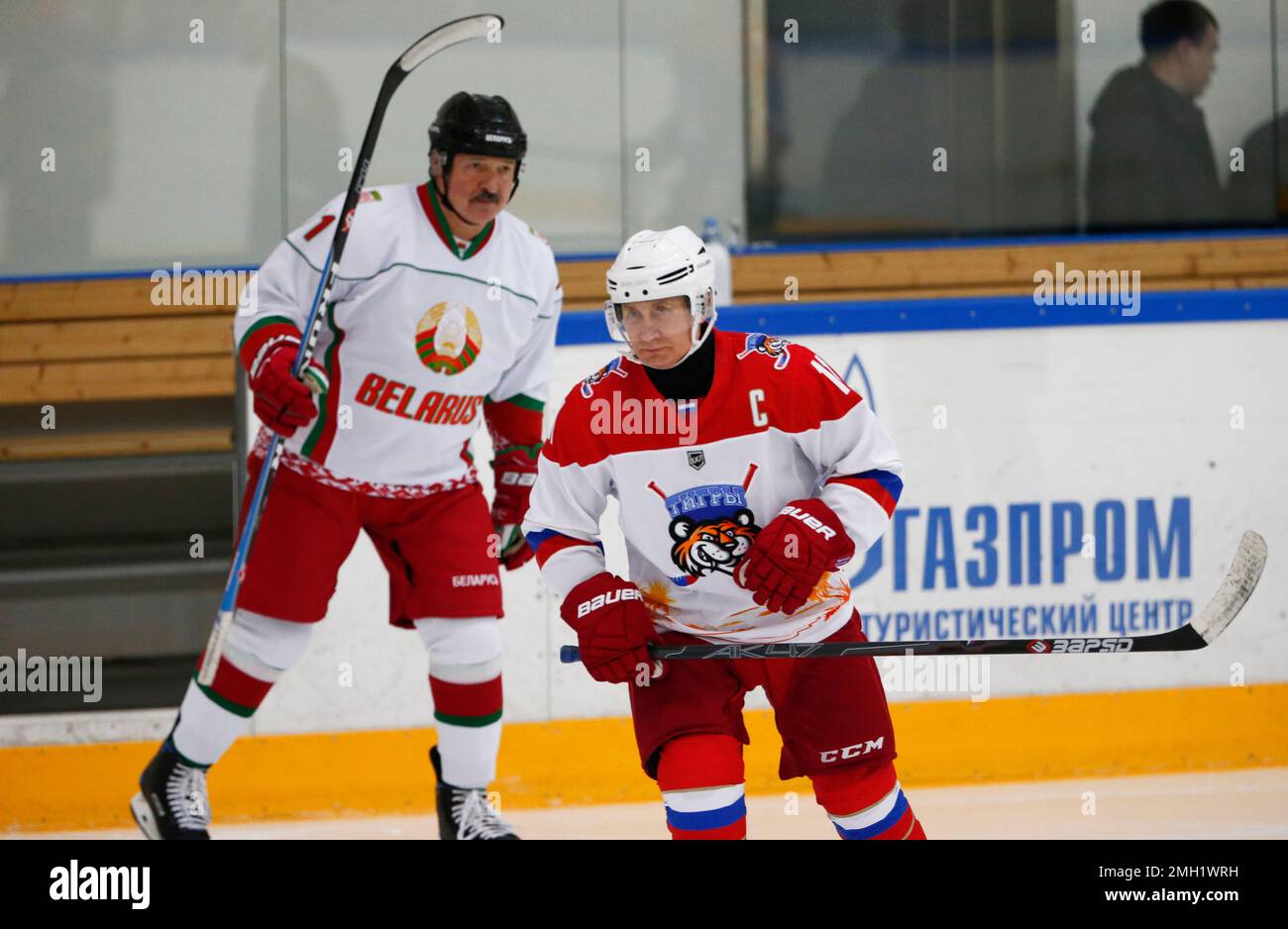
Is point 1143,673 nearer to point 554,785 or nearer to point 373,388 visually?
point 554,785

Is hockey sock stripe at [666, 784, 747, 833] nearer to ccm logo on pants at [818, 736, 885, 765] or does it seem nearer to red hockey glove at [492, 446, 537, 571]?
ccm logo on pants at [818, 736, 885, 765]

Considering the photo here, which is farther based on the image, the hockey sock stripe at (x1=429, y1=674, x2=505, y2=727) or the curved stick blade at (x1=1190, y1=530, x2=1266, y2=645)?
the hockey sock stripe at (x1=429, y1=674, x2=505, y2=727)

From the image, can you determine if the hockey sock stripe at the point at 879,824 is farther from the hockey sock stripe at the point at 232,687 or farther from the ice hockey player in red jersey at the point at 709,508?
the hockey sock stripe at the point at 232,687

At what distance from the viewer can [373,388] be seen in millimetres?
3246

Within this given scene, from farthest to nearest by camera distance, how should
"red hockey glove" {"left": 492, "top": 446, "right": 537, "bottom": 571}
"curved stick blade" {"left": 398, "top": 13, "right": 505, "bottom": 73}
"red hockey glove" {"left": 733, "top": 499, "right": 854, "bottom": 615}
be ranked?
"red hockey glove" {"left": 492, "top": 446, "right": 537, "bottom": 571}
"curved stick blade" {"left": 398, "top": 13, "right": 505, "bottom": 73}
"red hockey glove" {"left": 733, "top": 499, "right": 854, "bottom": 615}

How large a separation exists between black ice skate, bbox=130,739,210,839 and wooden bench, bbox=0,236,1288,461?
1.43 m

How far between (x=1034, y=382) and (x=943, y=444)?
10.6 inches

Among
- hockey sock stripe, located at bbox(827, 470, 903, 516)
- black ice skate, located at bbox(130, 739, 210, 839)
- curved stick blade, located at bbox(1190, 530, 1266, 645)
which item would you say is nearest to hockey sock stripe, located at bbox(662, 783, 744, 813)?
hockey sock stripe, located at bbox(827, 470, 903, 516)

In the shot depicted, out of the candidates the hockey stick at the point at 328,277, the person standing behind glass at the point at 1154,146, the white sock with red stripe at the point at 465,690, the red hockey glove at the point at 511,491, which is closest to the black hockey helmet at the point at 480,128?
the hockey stick at the point at 328,277

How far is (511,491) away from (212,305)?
5.99ft

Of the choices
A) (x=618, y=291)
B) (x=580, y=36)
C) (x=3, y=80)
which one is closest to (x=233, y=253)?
(x=3, y=80)

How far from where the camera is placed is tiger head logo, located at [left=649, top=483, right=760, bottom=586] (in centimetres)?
248

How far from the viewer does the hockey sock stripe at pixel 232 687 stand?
10.6 feet

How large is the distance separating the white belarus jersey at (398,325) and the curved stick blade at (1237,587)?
1.40 metres
